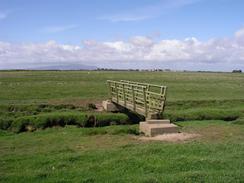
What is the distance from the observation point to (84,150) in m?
13.9

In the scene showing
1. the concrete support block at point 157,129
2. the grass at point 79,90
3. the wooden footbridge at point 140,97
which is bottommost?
the grass at point 79,90

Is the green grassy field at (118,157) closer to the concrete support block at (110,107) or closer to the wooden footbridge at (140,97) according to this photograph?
the wooden footbridge at (140,97)

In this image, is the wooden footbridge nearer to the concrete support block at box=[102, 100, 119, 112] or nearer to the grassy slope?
the concrete support block at box=[102, 100, 119, 112]

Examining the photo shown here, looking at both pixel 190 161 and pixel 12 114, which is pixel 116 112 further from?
pixel 190 161

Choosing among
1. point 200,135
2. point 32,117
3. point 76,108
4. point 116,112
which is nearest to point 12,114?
point 32,117

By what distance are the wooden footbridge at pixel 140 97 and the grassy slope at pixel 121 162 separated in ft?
12.3

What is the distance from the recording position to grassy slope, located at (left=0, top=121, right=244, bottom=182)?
377 inches

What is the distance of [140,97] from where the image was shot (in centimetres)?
2236

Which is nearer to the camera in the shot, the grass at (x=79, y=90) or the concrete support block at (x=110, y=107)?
the concrete support block at (x=110, y=107)

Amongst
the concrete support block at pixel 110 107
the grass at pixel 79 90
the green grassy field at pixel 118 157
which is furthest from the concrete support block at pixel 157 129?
the grass at pixel 79 90

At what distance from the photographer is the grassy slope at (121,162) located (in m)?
9.58

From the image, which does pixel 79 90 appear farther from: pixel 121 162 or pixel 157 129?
pixel 121 162

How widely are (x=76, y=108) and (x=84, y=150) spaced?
1341cm

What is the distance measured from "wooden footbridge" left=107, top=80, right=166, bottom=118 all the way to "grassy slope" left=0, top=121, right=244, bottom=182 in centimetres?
375
